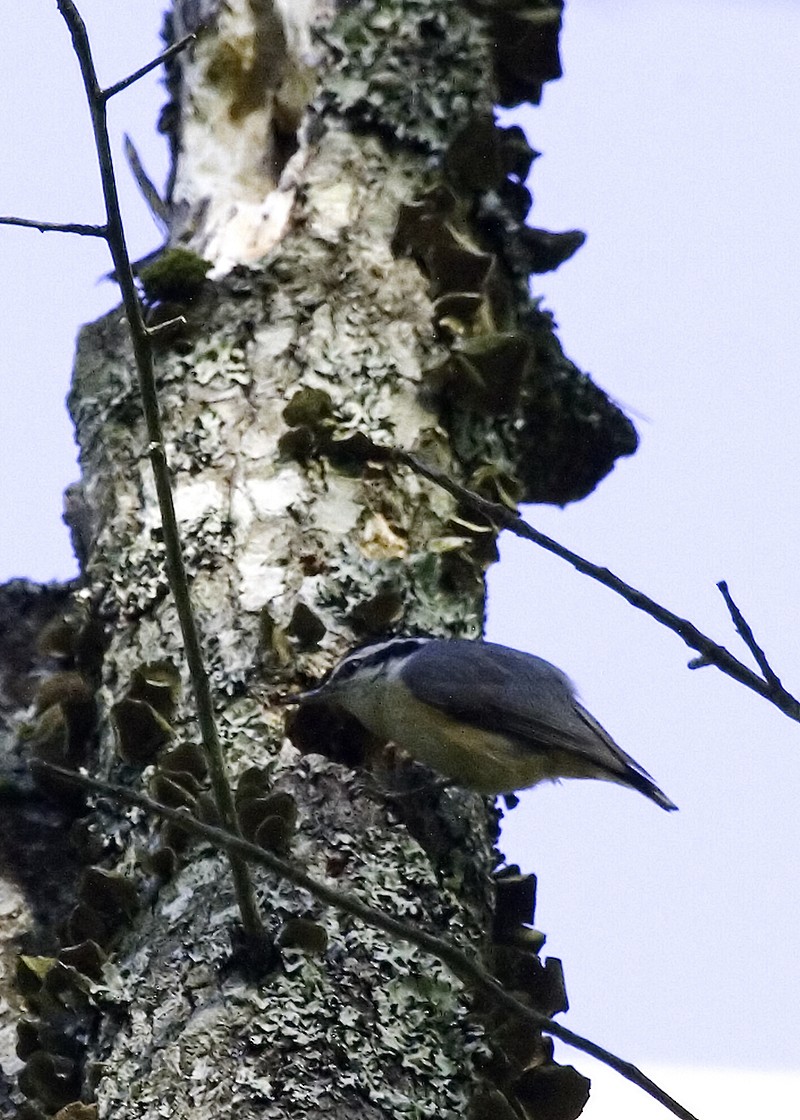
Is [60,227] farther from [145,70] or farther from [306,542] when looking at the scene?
[306,542]

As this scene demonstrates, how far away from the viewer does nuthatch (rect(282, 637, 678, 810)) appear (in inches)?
108

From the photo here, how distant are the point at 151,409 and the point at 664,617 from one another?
71cm

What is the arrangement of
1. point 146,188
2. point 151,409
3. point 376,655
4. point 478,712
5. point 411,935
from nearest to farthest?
point 411,935 < point 151,409 < point 376,655 < point 478,712 < point 146,188

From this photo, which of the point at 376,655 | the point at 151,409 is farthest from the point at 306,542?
the point at 151,409

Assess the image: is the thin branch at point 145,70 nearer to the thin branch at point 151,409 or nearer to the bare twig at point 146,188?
the thin branch at point 151,409

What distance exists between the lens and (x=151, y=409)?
1.90 meters

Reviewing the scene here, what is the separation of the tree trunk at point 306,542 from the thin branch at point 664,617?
90 cm

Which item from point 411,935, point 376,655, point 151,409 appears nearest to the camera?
point 411,935

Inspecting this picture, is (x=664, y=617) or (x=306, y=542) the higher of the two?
(x=306, y=542)

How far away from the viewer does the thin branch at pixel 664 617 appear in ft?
4.81

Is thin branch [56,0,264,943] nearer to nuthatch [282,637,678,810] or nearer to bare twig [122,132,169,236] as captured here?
nuthatch [282,637,678,810]

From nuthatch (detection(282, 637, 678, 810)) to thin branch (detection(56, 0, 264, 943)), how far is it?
737mm

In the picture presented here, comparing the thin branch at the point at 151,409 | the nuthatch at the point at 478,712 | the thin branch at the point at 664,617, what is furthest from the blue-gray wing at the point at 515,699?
the thin branch at the point at 664,617

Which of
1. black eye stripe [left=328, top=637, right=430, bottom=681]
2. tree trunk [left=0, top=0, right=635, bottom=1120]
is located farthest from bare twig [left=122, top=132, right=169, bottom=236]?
black eye stripe [left=328, top=637, right=430, bottom=681]
